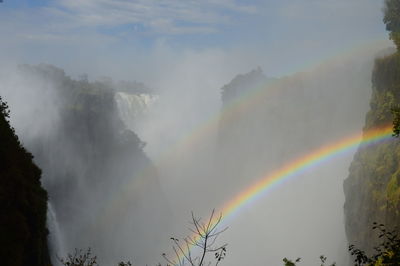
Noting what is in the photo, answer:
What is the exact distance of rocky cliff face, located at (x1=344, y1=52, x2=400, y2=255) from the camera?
3042 centimetres

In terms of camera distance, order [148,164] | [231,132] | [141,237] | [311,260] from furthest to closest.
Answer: [231,132], [148,164], [141,237], [311,260]

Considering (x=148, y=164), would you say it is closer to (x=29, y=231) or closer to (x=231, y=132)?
(x=231, y=132)

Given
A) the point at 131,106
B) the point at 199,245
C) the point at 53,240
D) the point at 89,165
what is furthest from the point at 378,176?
the point at 131,106

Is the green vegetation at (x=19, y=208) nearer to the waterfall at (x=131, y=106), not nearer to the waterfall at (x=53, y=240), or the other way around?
the waterfall at (x=53, y=240)

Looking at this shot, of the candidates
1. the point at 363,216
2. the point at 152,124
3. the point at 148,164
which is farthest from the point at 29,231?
the point at 152,124

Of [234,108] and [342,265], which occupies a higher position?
[234,108]

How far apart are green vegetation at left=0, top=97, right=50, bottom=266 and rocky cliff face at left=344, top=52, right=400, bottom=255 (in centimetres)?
2162

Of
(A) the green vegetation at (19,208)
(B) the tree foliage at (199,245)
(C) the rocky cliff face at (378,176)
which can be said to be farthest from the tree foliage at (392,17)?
(A) the green vegetation at (19,208)

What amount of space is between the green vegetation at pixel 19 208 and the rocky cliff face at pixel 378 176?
70.9ft

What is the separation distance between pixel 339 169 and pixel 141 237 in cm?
4083

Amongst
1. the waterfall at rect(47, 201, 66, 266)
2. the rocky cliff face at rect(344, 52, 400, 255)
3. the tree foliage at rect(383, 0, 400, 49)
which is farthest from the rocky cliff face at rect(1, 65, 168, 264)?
the tree foliage at rect(383, 0, 400, 49)

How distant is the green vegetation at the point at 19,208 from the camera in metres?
20.0

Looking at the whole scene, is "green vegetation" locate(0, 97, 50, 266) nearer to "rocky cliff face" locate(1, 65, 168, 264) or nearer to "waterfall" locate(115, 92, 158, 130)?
"rocky cliff face" locate(1, 65, 168, 264)

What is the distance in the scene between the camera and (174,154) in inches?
4564
